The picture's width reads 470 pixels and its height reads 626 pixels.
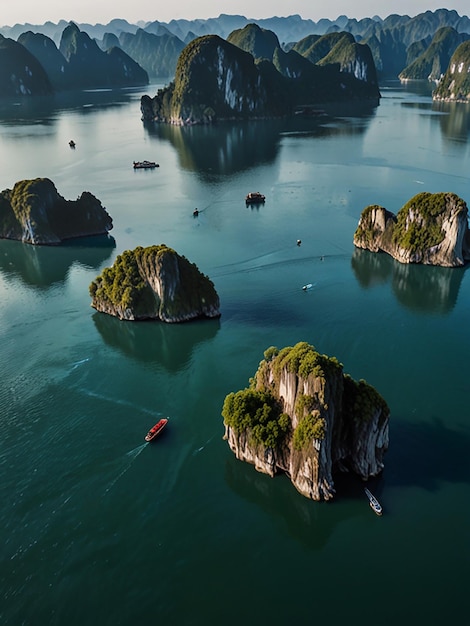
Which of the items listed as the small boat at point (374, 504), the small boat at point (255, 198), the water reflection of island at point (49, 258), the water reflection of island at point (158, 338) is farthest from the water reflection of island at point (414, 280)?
the water reflection of island at point (49, 258)

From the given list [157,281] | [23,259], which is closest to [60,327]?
[157,281]

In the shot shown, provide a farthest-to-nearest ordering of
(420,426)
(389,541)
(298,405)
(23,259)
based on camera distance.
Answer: (23,259) → (420,426) → (298,405) → (389,541)

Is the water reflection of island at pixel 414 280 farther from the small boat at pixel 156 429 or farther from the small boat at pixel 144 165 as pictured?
the small boat at pixel 144 165

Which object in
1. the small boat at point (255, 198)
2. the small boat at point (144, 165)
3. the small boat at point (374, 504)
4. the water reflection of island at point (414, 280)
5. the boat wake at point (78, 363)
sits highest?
the small boat at point (144, 165)

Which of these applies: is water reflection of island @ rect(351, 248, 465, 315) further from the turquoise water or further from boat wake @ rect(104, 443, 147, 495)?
boat wake @ rect(104, 443, 147, 495)

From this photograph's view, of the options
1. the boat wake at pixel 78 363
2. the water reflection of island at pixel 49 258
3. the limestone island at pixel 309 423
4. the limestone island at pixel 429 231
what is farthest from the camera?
the water reflection of island at pixel 49 258

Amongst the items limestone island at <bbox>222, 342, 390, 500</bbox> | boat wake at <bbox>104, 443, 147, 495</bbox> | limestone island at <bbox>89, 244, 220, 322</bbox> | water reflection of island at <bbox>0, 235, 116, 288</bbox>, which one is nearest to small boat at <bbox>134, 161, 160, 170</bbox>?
water reflection of island at <bbox>0, 235, 116, 288</bbox>

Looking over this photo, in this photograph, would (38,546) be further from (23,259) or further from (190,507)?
(23,259)

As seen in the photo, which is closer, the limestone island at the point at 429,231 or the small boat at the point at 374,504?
the small boat at the point at 374,504
